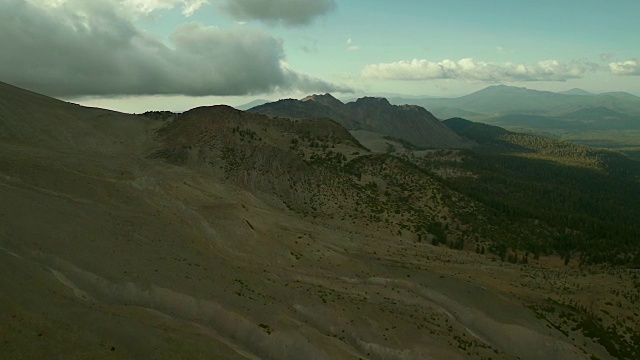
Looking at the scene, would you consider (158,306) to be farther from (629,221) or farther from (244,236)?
(629,221)

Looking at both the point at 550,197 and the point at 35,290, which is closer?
the point at 35,290

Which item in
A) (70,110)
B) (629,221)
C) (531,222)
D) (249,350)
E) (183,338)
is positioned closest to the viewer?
(183,338)

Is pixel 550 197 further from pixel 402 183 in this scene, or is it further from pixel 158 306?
pixel 158 306

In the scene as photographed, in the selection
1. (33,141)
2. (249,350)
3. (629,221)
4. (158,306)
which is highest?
(33,141)

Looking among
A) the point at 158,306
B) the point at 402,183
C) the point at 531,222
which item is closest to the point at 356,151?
the point at 402,183

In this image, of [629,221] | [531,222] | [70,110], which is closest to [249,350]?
[531,222]

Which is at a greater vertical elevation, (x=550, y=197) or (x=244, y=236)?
(x=244, y=236)

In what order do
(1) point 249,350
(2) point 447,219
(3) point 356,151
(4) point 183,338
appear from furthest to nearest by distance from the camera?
(3) point 356,151 < (2) point 447,219 < (1) point 249,350 < (4) point 183,338
